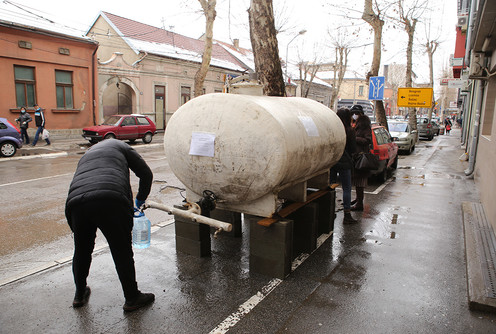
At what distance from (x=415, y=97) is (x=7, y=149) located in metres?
19.3

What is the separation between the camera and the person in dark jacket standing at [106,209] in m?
3.02

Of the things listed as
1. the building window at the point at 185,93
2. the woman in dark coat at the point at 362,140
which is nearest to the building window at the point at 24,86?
the building window at the point at 185,93

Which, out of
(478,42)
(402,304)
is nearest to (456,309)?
(402,304)

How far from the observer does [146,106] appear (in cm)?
2481

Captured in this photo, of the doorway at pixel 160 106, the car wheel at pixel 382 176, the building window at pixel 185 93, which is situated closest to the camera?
the car wheel at pixel 382 176

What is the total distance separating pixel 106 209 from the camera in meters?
3.04

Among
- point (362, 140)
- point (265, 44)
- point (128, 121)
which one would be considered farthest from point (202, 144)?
point (128, 121)

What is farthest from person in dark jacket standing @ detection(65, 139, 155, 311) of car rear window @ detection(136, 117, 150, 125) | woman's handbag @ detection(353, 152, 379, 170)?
car rear window @ detection(136, 117, 150, 125)

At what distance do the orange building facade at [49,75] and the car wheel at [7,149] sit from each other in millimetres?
5134

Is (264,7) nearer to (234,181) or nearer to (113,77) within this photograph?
(234,181)

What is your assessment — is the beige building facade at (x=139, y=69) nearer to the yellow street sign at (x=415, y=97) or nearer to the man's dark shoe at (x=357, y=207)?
the yellow street sign at (x=415, y=97)

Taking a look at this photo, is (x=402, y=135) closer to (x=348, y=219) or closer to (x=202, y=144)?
(x=348, y=219)

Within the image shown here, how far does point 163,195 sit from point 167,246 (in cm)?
328

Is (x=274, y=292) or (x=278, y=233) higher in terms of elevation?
(x=278, y=233)
